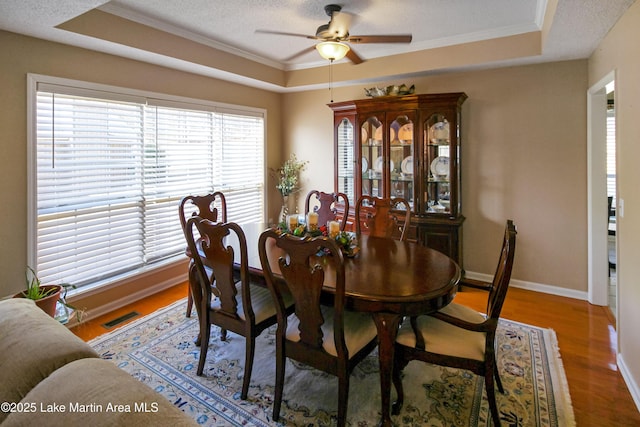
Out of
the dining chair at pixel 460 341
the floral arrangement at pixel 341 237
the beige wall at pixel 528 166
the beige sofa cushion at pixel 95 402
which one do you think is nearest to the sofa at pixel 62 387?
the beige sofa cushion at pixel 95 402

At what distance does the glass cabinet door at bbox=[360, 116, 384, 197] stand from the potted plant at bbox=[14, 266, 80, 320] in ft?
10.7

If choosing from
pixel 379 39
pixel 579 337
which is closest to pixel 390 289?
pixel 379 39

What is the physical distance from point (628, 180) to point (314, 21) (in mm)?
2718

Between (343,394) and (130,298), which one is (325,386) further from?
(130,298)

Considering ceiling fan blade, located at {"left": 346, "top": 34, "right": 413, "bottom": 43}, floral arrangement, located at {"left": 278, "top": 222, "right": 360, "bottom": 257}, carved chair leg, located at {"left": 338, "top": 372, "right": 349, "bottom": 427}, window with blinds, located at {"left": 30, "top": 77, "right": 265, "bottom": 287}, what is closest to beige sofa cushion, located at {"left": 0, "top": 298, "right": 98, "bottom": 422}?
→ carved chair leg, located at {"left": 338, "top": 372, "right": 349, "bottom": 427}

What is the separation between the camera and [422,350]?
1.93 m

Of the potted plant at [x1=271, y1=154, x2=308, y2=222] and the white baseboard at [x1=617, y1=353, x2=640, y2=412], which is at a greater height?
the potted plant at [x1=271, y1=154, x2=308, y2=222]

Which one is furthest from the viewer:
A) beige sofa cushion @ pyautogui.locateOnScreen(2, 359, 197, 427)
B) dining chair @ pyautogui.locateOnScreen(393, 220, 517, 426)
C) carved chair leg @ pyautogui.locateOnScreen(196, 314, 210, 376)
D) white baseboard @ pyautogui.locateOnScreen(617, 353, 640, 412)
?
carved chair leg @ pyautogui.locateOnScreen(196, 314, 210, 376)

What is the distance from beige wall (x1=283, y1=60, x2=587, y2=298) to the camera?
144 inches

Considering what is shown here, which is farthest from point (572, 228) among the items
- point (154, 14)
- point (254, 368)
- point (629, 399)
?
point (154, 14)

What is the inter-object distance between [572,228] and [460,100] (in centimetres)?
178

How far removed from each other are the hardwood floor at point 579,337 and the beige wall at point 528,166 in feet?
1.32

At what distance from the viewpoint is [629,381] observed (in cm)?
226

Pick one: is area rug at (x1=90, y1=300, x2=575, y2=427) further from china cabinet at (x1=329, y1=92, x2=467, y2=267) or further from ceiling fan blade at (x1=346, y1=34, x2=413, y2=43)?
ceiling fan blade at (x1=346, y1=34, x2=413, y2=43)
